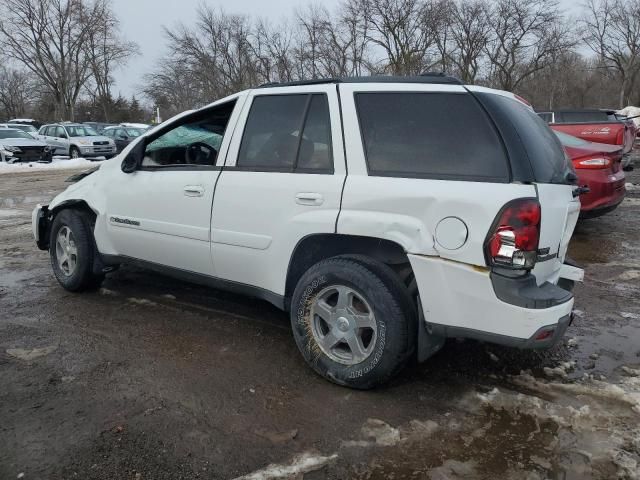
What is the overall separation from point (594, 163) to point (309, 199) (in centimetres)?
503

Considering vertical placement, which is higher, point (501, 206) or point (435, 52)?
point (435, 52)

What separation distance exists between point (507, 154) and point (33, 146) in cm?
2286

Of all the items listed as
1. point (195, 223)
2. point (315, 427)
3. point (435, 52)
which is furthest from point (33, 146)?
point (435, 52)

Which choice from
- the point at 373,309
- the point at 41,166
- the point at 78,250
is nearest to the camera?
the point at 373,309

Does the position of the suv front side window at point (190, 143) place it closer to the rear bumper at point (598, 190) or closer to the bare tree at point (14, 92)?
the rear bumper at point (598, 190)

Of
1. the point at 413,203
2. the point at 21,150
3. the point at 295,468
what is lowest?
the point at 295,468

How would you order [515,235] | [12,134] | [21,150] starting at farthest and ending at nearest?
[12,134] < [21,150] < [515,235]

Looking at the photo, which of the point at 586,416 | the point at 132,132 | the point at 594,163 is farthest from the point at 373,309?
the point at 132,132

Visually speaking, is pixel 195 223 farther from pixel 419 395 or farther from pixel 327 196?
pixel 419 395

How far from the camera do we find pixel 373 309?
292cm

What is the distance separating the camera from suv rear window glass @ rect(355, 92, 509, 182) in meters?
2.71

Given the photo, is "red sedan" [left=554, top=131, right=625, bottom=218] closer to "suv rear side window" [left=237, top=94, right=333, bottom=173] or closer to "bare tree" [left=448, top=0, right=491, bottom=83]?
"suv rear side window" [left=237, top=94, right=333, bottom=173]

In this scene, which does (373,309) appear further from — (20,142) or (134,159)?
(20,142)

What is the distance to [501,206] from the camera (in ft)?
8.39
